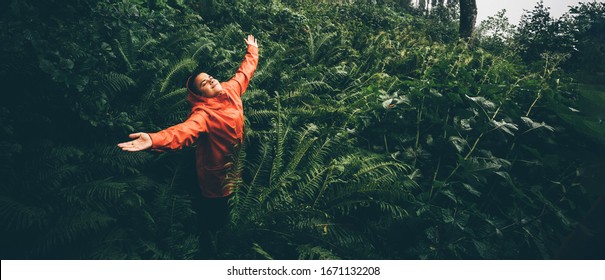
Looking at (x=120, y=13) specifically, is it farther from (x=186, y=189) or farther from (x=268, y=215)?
(x=268, y=215)

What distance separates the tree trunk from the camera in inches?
323

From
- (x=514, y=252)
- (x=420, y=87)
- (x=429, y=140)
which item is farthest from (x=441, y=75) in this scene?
(x=514, y=252)

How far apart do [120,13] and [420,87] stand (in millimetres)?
3792

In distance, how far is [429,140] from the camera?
11.7 feet

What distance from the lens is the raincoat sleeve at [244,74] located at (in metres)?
3.13

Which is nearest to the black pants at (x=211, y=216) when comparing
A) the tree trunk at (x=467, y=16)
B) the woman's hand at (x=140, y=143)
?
the woman's hand at (x=140, y=143)

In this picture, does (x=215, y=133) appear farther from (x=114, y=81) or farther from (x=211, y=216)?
(x=114, y=81)

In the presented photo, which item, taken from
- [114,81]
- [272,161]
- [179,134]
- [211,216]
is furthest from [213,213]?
[114,81]

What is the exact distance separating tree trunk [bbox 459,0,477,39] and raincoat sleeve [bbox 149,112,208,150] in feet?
26.5

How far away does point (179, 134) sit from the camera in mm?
2301

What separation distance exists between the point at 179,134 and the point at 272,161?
103 centimetres

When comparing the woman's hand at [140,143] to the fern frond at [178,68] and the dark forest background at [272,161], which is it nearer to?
the dark forest background at [272,161]

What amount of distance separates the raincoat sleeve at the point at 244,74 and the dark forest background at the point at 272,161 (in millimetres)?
457

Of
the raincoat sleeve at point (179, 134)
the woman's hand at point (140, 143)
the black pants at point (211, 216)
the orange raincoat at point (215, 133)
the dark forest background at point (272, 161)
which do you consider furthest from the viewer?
the black pants at point (211, 216)
